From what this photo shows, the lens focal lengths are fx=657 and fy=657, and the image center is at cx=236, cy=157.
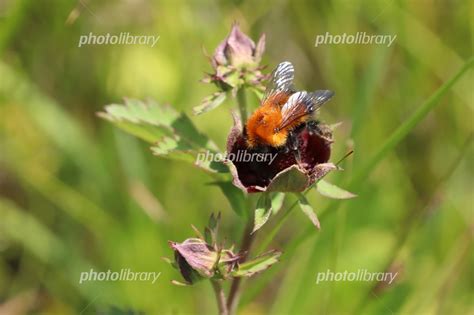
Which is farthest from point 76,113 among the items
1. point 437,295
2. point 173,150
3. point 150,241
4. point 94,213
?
point 437,295

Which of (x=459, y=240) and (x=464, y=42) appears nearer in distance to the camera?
(x=459, y=240)

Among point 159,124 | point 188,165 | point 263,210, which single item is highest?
point 188,165

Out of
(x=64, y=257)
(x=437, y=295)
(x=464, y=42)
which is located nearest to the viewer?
(x=437, y=295)

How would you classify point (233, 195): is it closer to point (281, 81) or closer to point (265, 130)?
point (265, 130)

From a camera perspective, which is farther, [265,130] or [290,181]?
[265,130]

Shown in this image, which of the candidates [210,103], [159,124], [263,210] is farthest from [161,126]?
[263,210]

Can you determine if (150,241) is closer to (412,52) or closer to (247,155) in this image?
(247,155)

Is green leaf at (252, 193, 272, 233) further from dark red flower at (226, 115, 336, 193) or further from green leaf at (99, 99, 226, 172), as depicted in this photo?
green leaf at (99, 99, 226, 172)
